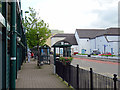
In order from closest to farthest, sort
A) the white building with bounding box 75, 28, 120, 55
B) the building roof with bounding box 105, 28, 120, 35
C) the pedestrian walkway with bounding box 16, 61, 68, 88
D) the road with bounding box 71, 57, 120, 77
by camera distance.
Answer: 1. the pedestrian walkway with bounding box 16, 61, 68, 88
2. the road with bounding box 71, 57, 120, 77
3. the white building with bounding box 75, 28, 120, 55
4. the building roof with bounding box 105, 28, 120, 35

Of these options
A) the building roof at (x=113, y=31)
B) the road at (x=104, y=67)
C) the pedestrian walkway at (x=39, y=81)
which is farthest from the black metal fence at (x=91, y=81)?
the building roof at (x=113, y=31)

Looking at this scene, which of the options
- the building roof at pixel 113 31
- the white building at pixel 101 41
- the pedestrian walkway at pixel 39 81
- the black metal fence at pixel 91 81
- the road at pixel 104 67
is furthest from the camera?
the building roof at pixel 113 31

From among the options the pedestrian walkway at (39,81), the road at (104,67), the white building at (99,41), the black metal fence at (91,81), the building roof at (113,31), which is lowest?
the road at (104,67)

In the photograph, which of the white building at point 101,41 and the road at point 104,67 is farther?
the white building at point 101,41

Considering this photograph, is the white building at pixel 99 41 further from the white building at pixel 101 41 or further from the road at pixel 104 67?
the road at pixel 104 67

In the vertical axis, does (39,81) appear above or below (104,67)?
above

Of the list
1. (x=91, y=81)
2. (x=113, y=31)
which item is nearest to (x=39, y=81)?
(x=91, y=81)

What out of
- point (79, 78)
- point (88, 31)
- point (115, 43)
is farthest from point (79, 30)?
point (79, 78)

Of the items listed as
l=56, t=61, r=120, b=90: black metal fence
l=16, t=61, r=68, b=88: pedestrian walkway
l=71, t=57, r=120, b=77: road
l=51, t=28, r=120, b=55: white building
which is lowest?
l=71, t=57, r=120, b=77: road

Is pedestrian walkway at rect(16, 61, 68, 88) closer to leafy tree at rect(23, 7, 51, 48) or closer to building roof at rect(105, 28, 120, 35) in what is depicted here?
leafy tree at rect(23, 7, 51, 48)

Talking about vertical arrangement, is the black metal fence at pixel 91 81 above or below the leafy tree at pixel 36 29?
below

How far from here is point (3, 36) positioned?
751cm

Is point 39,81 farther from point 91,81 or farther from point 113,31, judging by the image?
point 113,31

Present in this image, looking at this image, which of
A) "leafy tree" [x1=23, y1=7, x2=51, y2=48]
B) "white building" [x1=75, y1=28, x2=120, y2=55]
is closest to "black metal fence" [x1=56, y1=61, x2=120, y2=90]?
"leafy tree" [x1=23, y1=7, x2=51, y2=48]
